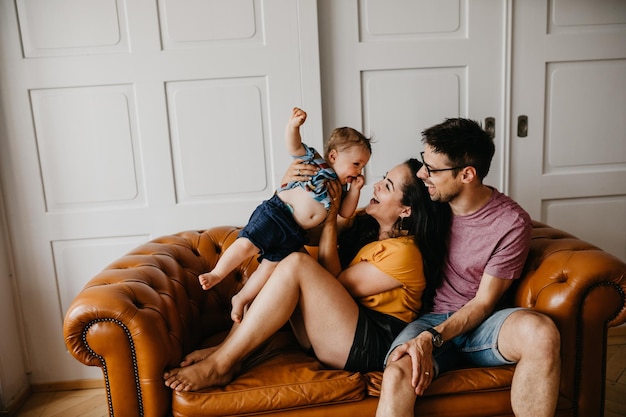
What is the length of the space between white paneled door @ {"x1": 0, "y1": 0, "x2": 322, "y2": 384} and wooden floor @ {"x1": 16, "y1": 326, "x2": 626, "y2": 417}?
0.28 metres

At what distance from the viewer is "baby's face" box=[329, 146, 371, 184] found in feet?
5.63

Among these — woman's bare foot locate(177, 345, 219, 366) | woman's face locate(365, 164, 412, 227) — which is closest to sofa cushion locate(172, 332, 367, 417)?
woman's bare foot locate(177, 345, 219, 366)

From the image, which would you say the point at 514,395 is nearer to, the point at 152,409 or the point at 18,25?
the point at 152,409

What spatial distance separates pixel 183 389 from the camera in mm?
1515

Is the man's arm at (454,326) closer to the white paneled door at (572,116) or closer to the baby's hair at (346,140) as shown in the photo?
the baby's hair at (346,140)

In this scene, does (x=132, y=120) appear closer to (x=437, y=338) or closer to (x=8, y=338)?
(x=8, y=338)

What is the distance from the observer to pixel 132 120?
90.0 inches

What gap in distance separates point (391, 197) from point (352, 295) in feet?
1.25

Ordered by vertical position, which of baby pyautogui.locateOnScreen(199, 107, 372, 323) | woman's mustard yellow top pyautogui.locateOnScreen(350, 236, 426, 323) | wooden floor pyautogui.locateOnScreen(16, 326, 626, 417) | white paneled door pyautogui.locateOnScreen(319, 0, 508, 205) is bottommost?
wooden floor pyautogui.locateOnScreen(16, 326, 626, 417)

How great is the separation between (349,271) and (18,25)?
1850 millimetres

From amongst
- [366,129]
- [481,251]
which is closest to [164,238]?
[366,129]

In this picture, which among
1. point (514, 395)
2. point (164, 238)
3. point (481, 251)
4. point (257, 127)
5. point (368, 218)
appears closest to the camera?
point (514, 395)

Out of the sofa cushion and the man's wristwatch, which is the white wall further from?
the man's wristwatch

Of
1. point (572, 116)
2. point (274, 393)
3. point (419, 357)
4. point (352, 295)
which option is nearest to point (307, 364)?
point (274, 393)
